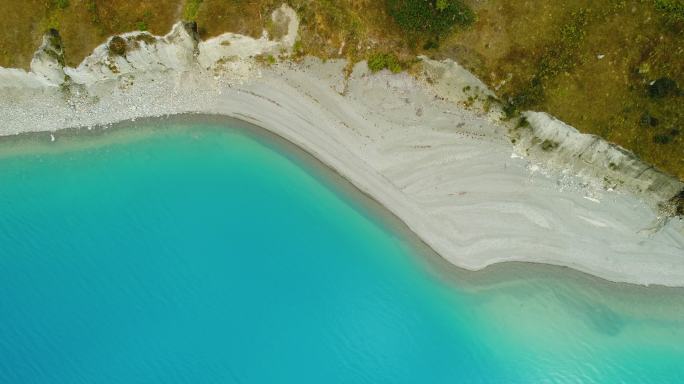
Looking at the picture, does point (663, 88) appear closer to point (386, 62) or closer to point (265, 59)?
point (386, 62)

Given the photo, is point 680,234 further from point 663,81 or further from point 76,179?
point 76,179

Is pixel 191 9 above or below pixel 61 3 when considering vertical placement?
below

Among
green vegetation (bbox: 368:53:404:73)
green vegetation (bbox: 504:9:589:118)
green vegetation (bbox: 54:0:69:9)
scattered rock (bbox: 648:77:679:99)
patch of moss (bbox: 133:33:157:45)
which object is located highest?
green vegetation (bbox: 54:0:69:9)

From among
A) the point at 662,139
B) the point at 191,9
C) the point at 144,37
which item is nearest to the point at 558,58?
the point at 662,139

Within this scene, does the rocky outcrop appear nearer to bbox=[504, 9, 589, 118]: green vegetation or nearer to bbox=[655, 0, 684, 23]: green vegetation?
bbox=[504, 9, 589, 118]: green vegetation

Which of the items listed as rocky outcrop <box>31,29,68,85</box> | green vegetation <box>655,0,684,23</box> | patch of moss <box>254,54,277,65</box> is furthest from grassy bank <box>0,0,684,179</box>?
patch of moss <box>254,54,277,65</box>

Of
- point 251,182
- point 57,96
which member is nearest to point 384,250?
A: point 251,182
